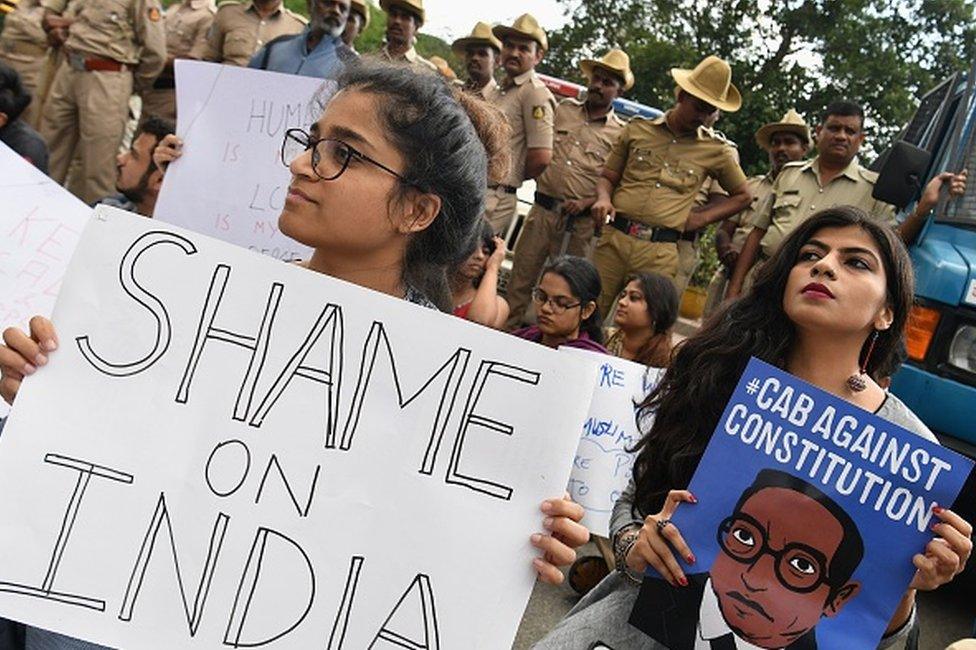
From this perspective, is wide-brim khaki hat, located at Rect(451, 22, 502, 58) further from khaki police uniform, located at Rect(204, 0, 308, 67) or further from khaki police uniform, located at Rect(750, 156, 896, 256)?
khaki police uniform, located at Rect(750, 156, 896, 256)

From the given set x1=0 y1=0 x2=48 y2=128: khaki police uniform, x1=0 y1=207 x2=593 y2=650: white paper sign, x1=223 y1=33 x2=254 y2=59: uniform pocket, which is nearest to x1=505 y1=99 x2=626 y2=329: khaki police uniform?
x1=223 y1=33 x2=254 y2=59: uniform pocket

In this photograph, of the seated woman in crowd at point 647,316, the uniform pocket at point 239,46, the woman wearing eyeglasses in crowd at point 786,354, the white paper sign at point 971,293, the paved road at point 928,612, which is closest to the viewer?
the woman wearing eyeglasses in crowd at point 786,354

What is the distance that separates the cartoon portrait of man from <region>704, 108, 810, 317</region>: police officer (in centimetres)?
502

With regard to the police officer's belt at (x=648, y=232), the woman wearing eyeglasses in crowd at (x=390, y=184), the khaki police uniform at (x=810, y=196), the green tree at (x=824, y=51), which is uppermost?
the green tree at (x=824, y=51)

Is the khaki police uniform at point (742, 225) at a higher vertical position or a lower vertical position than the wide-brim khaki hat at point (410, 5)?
lower

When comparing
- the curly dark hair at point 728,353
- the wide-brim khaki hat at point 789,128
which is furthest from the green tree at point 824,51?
the curly dark hair at point 728,353

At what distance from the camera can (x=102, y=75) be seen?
6859 millimetres

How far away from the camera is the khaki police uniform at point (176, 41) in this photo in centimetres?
736

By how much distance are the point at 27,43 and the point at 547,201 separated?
14.9ft

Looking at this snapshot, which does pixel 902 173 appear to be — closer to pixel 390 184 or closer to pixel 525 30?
pixel 525 30

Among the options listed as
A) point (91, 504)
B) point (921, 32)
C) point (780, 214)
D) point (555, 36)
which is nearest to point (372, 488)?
point (91, 504)

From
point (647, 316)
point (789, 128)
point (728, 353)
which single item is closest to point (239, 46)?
Answer: point (647, 316)

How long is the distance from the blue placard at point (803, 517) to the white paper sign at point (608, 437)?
6.22 feet

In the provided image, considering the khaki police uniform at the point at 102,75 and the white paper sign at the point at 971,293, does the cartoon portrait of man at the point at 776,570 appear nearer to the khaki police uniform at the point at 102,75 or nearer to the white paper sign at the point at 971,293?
the white paper sign at the point at 971,293
